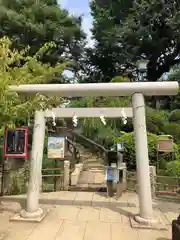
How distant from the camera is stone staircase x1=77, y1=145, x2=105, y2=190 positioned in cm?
794

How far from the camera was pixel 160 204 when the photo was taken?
5.71 metres

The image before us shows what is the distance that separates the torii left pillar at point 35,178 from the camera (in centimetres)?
448

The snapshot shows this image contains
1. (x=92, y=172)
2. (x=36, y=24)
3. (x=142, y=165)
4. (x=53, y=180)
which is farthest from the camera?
(x=36, y=24)

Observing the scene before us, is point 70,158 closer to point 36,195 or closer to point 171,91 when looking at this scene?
point 36,195

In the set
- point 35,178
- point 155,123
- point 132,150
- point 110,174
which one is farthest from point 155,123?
point 35,178

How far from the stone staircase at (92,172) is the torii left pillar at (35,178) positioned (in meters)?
3.20

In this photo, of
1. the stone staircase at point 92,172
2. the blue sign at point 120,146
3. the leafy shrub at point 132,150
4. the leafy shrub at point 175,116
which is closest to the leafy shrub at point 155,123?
the leafy shrub at point 175,116

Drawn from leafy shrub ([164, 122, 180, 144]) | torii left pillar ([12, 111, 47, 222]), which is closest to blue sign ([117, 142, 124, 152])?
leafy shrub ([164, 122, 180, 144])

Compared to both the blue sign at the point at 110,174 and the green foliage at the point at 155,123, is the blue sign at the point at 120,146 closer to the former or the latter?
the blue sign at the point at 110,174

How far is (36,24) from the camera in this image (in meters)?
12.5

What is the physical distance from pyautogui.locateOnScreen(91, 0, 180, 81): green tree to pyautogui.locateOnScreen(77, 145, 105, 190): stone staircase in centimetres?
759

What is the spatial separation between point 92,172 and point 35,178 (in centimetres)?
479

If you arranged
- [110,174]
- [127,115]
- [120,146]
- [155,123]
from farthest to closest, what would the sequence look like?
[155,123] → [120,146] → [110,174] → [127,115]

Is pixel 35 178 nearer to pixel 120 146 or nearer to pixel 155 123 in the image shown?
pixel 120 146
